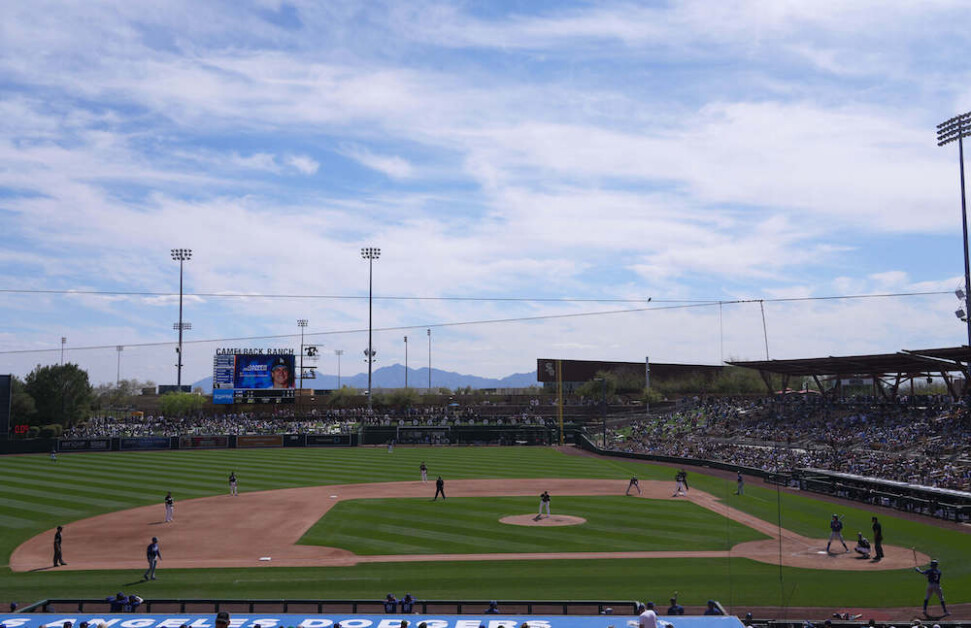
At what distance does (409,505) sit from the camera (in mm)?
34875

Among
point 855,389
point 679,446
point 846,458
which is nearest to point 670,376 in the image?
point 855,389

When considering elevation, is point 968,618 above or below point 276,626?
below

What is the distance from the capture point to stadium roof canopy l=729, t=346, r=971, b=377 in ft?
137

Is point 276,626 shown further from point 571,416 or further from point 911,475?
point 571,416

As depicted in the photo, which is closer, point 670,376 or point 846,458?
point 846,458

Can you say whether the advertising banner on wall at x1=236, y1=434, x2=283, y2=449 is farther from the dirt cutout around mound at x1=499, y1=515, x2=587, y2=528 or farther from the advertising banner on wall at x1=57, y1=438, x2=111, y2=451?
the dirt cutout around mound at x1=499, y1=515, x2=587, y2=528

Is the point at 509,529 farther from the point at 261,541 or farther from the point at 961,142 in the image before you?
the point at 961,142

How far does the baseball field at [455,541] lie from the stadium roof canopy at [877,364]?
1312 cm

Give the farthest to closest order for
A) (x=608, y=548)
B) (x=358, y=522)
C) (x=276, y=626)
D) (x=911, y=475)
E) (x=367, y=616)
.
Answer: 1. (x=911, y=475)
2. (x=358, y=522)
3. (x=608, y=548)
4. (x=367, y=616)
5. (x=276, y=626)

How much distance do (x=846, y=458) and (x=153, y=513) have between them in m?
37.8

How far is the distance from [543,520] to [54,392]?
8512 cm

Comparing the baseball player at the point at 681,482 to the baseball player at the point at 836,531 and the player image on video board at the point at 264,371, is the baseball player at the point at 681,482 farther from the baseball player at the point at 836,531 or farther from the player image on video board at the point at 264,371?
the player image on video board at the point at 264,371

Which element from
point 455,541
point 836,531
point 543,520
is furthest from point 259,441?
point 836,531

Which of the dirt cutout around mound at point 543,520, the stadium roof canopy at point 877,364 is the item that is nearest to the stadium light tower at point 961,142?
the stadium roof canopy at point 877,364
